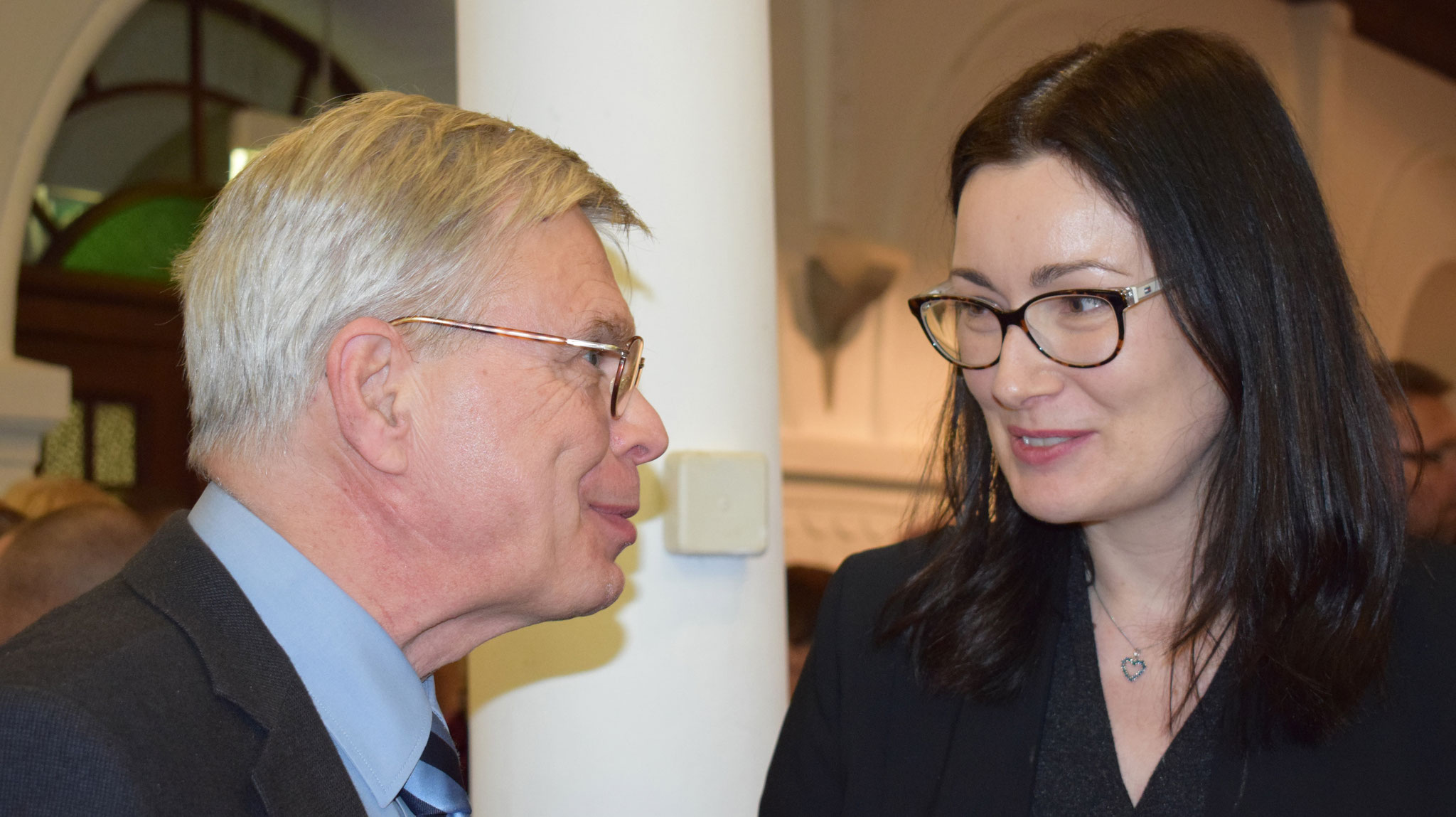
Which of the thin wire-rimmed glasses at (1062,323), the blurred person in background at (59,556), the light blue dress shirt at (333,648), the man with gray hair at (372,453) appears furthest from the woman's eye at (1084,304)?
the blurred person in background at (59,556)

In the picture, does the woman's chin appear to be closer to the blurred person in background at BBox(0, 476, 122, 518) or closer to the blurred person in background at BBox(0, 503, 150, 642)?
the blurred person in background at BBox(0, 503, 150, 642)

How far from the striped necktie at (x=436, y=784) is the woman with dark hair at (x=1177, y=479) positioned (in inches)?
20.2

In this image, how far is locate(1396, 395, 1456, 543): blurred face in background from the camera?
392 centimetres

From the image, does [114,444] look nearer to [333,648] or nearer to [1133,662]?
[333,648]

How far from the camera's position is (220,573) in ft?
4.56

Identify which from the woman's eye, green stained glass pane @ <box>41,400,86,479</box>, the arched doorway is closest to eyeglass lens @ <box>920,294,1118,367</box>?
the woman's eye

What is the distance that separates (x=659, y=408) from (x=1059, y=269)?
2.55ft

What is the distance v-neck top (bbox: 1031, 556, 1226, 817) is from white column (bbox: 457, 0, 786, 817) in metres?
0.60

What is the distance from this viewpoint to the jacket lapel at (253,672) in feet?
4.24

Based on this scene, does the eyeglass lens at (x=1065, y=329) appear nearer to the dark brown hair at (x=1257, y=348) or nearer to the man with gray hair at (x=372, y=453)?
the dark brown hair at (x=1257, y=348)

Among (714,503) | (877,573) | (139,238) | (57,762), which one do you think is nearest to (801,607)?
(714,503)

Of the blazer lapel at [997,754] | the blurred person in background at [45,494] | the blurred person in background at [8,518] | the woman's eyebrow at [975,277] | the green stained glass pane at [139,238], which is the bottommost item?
the blazer lapel at [997,754]

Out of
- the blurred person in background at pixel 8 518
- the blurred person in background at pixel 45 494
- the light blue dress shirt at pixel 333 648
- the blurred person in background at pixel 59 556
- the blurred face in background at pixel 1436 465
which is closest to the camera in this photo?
the light blue dress shirt at pixel 333 648

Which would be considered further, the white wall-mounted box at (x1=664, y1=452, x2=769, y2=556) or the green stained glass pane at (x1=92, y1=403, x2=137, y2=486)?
the green stained glass pane at (x1=92, y1=403, x2=137, y2=486)
